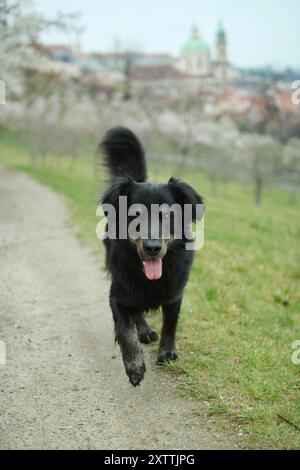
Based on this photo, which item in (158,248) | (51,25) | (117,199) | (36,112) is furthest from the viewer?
(36,112)

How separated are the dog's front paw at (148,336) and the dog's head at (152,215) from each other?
1138 mm

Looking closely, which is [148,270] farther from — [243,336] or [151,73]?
[151,73]

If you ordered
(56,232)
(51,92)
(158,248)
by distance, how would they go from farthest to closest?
(51,92) → (56,232) → (158,248)

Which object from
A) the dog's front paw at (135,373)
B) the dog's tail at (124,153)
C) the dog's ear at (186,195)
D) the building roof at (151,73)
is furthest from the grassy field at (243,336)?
the building roof at (151,73)

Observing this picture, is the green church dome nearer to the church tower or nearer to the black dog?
the church tower

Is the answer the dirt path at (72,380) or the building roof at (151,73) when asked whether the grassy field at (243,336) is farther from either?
the building roof at (151,73)

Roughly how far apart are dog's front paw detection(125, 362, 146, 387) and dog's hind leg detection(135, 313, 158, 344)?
1.20 m

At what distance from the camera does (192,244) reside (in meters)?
5.11

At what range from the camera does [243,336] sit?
5.71 m

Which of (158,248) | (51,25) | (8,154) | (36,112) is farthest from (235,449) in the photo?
(8,154)

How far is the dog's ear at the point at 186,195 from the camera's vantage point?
4809 millimetres

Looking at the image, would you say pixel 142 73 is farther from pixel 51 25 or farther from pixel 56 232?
pixel 56 232

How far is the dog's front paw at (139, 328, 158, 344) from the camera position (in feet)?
17.9
